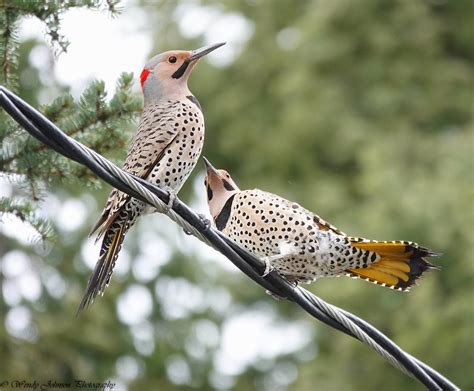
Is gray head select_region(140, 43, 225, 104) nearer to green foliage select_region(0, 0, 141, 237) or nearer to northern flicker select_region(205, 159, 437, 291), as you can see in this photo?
green foliage select_region(0, 0, 141, 237)

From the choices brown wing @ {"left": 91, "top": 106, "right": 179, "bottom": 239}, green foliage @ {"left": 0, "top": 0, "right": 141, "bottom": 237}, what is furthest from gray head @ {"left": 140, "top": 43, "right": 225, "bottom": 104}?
green foliage @ {"left": 0, "top": 0, "right": 141, "bottom": 237}

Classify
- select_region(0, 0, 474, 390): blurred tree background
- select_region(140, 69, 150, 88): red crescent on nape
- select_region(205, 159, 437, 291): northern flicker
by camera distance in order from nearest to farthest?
select_region(205, 159, 437, 291): northern flicker
select_region(140, 69, 150, 88): red crescent on nape
select_region(0, 0, 474, 390): blurred tree background

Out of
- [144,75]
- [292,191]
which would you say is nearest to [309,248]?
[144,75]

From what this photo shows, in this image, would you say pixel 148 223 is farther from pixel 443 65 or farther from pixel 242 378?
pixel 443 65

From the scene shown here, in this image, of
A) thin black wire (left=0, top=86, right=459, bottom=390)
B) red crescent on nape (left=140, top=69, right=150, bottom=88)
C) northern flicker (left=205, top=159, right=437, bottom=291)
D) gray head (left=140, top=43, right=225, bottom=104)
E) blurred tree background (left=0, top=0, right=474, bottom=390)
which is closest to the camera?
thin black wire (left=0, top=86, right=459, bottom=390)

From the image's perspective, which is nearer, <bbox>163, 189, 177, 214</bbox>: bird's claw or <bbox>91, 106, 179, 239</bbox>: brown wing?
<bbox>163, 189, 177, 214</bbox>: bird's claw

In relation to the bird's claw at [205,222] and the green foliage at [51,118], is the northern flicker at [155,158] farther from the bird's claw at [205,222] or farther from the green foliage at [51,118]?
the bird's claw at [205,222]

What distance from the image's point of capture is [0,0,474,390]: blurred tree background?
936 centimetres

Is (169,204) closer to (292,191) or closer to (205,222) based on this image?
(205,222)

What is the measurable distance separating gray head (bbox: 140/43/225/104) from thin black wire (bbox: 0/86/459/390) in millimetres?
1235

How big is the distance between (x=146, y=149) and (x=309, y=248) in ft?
2.93

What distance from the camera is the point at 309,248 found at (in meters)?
5.03

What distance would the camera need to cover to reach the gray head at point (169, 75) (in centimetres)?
522

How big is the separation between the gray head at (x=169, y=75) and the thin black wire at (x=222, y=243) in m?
1.23
